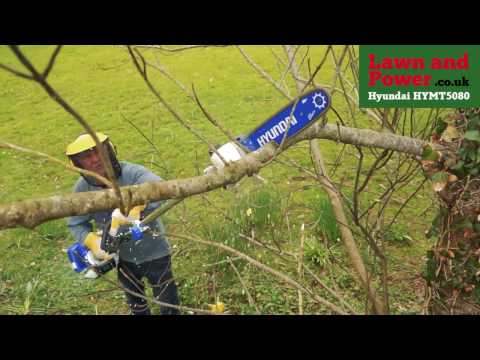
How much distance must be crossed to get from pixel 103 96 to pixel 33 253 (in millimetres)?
3599

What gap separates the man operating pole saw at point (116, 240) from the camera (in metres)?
2.21

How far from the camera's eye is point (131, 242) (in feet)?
8.31

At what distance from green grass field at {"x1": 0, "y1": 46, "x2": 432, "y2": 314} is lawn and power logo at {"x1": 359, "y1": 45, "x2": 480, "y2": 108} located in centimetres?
74

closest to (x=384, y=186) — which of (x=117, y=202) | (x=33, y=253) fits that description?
(x=33, y=253)

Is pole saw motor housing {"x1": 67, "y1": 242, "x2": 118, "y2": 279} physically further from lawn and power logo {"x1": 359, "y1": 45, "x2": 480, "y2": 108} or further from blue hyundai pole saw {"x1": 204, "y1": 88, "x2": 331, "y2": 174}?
lawn and power logo {"x1": 359, "y1": 45, "x2": 480, "y2": 108}

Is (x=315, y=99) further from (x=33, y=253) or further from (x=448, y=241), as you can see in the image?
(x=33, y=253)

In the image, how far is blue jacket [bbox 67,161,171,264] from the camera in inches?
97.9

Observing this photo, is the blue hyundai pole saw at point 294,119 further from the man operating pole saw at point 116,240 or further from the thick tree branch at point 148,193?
the man operating pole saw at point 116,240

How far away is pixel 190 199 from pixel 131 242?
79.2 inches

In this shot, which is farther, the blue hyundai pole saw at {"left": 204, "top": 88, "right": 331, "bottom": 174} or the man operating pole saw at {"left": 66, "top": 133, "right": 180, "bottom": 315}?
the man operating pole saw at {"left": 66, "top": 133, "right": 180, "bottom": 315}

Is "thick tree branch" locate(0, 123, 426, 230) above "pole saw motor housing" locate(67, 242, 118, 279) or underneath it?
above

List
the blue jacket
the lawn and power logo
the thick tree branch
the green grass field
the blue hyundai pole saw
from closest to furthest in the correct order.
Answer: the thick tree branch, the blue hyundai pole saw, the lawn and power logo, the blue jacket, the green grass field

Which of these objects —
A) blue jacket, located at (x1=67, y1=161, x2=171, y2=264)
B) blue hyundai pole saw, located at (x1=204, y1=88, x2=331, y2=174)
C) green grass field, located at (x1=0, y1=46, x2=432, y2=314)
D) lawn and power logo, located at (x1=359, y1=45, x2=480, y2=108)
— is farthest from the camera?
green grass field, located at (x1=0, y1=46, x2=432, y2=314)

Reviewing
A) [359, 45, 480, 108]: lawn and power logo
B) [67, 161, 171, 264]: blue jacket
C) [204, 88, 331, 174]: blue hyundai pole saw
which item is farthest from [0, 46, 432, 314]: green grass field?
[359, 45, 480, 108]: lawn and power logo
